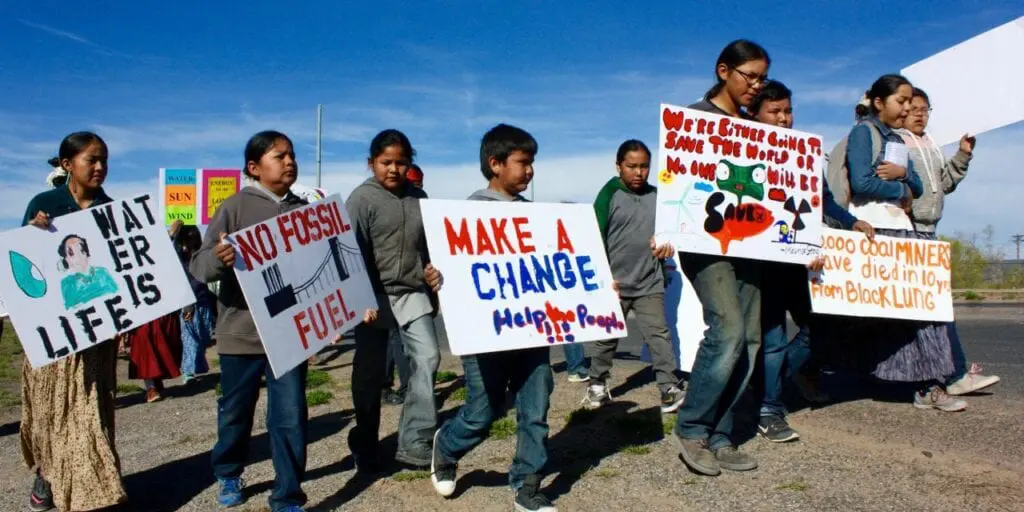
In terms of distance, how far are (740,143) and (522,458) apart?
202cm

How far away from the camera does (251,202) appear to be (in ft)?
13.5

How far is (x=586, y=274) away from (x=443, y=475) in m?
1.23

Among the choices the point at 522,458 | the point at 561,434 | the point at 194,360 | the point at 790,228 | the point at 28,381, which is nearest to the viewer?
the point at 522,458

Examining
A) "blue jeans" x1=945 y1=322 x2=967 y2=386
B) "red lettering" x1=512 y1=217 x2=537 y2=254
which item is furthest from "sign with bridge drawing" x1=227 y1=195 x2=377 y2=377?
"blue jeans" x1=945 y1=322 x2=967 y2=386

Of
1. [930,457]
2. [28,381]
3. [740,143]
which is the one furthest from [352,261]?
[930,457]

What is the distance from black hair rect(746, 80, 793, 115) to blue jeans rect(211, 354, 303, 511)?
9.92 ft

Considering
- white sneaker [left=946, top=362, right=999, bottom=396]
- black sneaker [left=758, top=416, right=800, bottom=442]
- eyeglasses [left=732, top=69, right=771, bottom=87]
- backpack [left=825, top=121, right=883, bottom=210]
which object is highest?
eyeglasses [left=732, top=69, right=771, bottom=87]

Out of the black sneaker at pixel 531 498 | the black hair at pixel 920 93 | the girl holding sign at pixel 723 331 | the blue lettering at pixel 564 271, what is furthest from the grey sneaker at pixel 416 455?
the black hair at pixel 920 93

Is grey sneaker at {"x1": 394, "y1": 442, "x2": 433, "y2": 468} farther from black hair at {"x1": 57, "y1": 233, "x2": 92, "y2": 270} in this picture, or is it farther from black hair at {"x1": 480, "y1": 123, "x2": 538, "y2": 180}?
black hair at {"x1": 57, "y1": 233, "x2": 92, "y2": 270}

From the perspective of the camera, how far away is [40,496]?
14.2 ft

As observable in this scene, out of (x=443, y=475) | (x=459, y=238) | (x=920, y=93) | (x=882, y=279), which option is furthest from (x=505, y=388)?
(x=920, y=93)

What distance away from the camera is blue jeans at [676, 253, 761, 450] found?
4273 mm

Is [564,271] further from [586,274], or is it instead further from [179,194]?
[179,194]

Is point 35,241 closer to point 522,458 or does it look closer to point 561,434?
point 522,458
